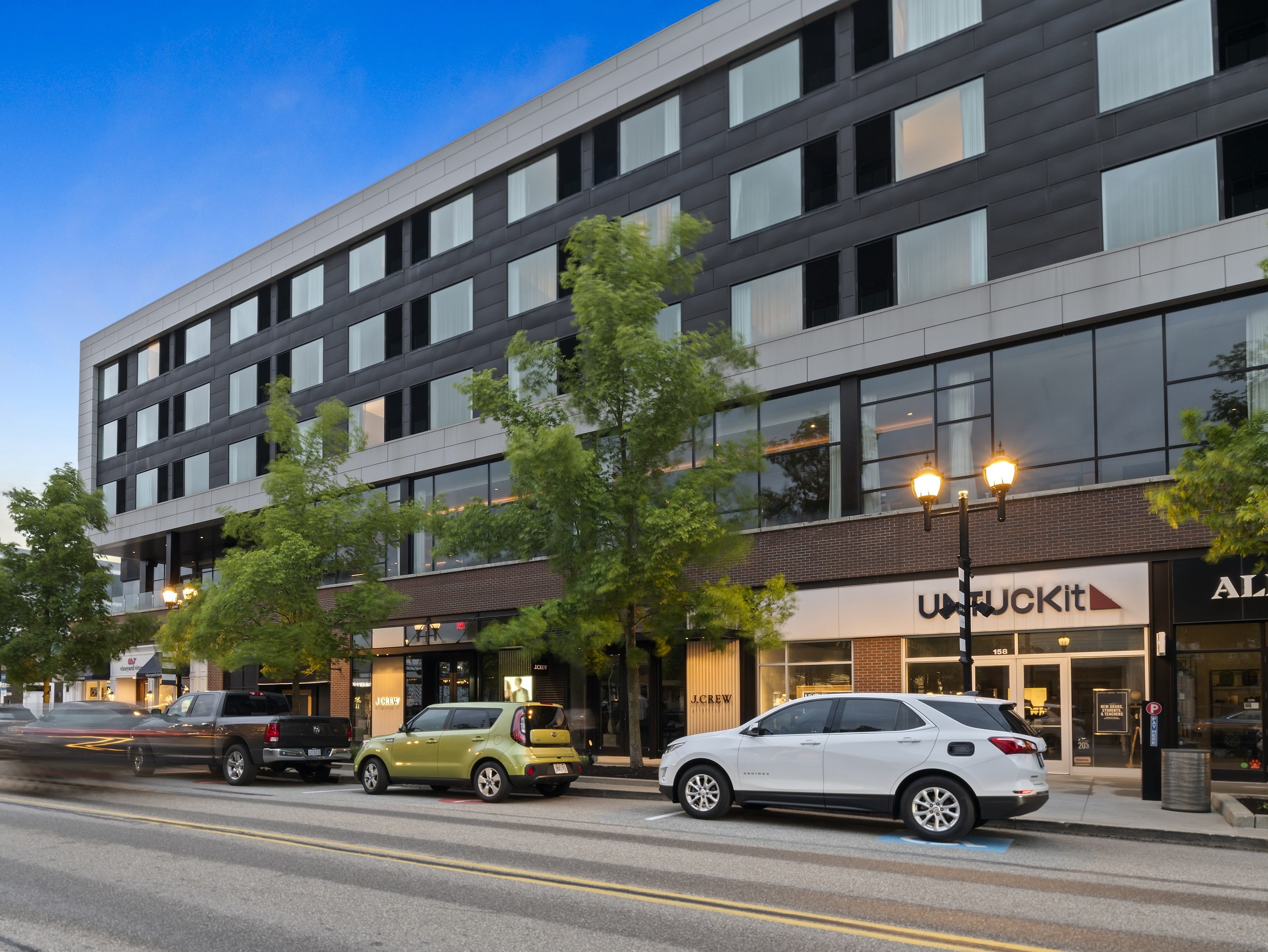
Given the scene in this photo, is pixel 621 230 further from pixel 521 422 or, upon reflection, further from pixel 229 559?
pixel 229 559

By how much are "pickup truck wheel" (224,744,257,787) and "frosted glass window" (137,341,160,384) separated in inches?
1194

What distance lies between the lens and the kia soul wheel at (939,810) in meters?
12.9

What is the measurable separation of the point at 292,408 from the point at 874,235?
15.4 meters

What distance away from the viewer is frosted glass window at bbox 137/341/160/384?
157 feet

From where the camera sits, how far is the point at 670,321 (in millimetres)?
28297

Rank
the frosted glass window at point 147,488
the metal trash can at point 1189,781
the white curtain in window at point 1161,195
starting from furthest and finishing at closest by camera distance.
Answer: the frosted glass window at point 147,488 → the white curtain in window at point 1161,195 → the metal trash can at point 1189,781

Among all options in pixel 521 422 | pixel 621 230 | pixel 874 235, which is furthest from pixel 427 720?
pixel 874 235

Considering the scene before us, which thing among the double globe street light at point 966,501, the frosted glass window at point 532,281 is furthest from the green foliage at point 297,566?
the double globe street light at point 966,501

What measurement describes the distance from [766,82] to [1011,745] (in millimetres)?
18694

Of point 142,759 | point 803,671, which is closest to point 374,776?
point 142,759

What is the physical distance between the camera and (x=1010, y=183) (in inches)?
883

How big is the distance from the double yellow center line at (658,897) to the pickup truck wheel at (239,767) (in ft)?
24.3

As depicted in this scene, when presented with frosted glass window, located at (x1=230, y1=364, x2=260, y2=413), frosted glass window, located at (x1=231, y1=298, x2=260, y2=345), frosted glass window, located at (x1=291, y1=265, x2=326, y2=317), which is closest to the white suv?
frosted glass window, located at (x1=291, y1=265, x2=326, y2=317)

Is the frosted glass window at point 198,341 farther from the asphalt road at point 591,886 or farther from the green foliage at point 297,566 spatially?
the asphalt road at point 591,886
